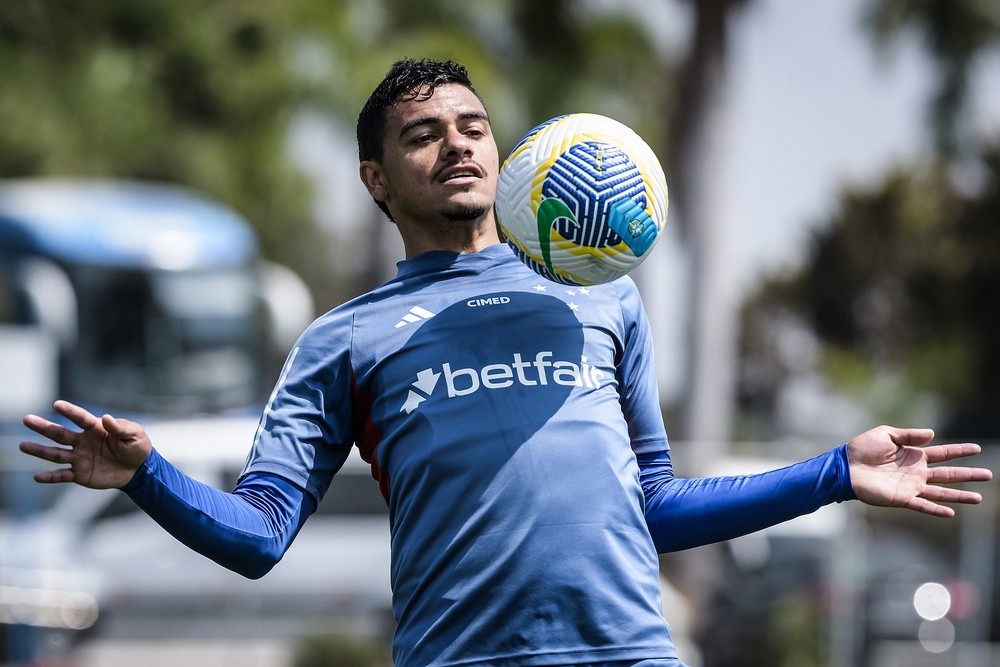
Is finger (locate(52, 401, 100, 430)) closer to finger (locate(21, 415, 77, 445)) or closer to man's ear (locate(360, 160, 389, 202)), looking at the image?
finger (locate(21, 415, 77, 445))

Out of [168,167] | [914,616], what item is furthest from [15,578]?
[168,167]

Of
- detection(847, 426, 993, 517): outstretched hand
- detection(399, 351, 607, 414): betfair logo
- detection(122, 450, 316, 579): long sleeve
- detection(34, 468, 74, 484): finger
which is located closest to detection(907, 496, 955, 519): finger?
detection(847, 426, 993, 517): outstretched hand

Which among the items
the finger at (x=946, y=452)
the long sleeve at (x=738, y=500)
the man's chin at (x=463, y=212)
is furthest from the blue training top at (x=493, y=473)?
the finger at (x=946, y=452)

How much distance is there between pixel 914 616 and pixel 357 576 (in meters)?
4.94

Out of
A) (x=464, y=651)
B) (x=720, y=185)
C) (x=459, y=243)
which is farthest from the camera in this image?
(x=720, y=185)

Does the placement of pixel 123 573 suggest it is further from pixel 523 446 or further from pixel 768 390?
pixel 768 390

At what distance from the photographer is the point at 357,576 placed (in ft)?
42.4

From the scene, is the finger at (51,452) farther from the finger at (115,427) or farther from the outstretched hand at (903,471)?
the outstretched hand at (903,471)

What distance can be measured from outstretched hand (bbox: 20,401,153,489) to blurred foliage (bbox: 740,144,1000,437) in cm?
2796

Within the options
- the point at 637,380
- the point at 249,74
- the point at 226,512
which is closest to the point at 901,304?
the point at 249,74

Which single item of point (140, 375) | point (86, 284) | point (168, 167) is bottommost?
point (140, 375)

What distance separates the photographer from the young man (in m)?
3.06

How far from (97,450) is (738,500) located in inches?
57.2

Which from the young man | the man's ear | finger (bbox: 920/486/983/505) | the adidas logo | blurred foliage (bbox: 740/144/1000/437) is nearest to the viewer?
the young man
